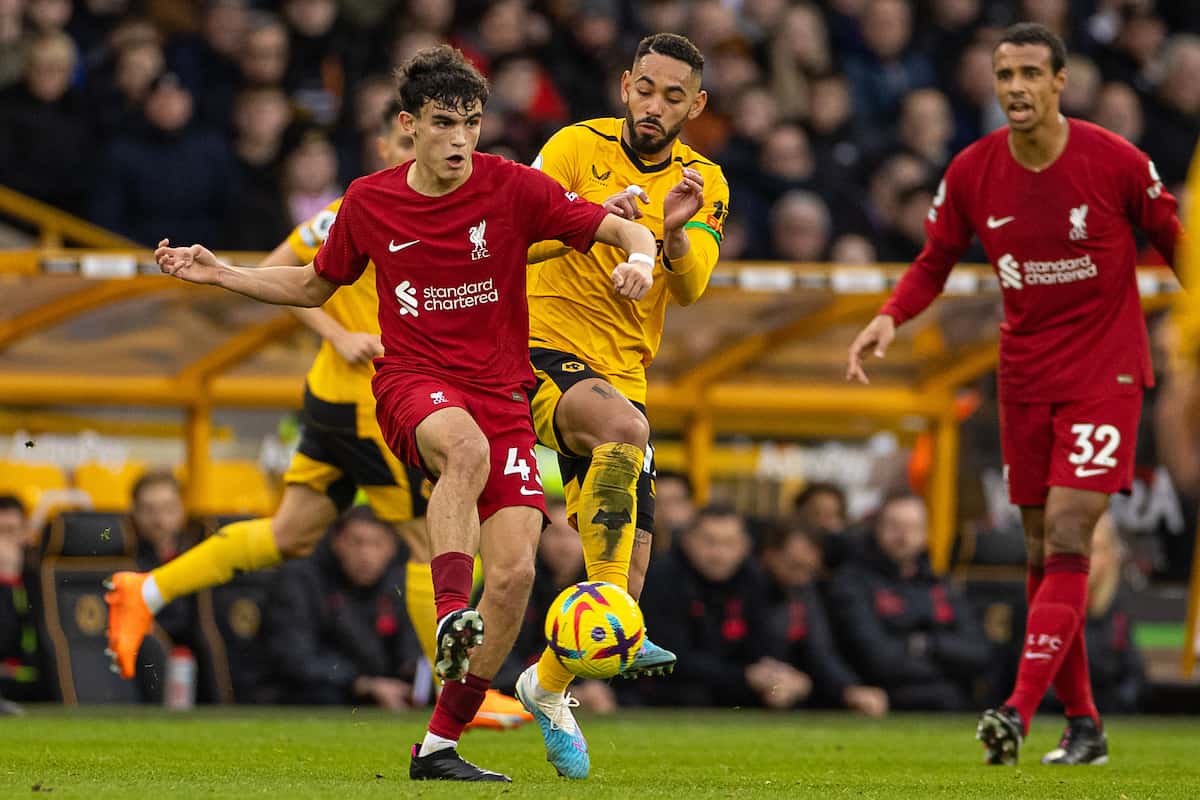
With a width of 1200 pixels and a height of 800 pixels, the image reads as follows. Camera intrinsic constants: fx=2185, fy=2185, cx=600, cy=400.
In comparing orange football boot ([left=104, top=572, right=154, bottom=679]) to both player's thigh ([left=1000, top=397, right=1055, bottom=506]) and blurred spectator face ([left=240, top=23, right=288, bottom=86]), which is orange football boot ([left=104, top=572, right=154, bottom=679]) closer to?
player's thigh ([left=1000, top=397, right=1055, bottom=506])

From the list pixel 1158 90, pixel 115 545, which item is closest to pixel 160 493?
pixel 115 545

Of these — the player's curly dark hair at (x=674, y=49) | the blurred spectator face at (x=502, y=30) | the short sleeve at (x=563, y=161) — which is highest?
the blurred spectator face at (x=502, y=30)

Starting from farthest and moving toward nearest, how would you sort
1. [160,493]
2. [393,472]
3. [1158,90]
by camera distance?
1. [1158,90]
2. [160,493]
3. [393,472]

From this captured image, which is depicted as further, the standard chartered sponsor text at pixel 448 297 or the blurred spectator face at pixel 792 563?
the blurred spectator face at pixel 792 563

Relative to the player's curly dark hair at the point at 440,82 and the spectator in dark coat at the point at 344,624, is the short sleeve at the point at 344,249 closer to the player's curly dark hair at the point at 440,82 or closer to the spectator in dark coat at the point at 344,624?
the player's curly dark hair at the point at 440,82

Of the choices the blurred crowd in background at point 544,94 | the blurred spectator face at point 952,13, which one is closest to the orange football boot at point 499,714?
the blurred crowd in background at point 544,94

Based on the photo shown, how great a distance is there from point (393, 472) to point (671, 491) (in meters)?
3.81

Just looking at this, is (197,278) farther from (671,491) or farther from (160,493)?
(671,491)

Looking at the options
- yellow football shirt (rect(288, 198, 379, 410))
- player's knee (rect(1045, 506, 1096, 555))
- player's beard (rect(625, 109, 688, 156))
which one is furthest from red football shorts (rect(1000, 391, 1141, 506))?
yellow football shirt (rect(288, 198, 379, 410))

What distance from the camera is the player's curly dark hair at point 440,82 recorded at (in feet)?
23.0

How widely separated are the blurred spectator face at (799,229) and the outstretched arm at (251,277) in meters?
8.06

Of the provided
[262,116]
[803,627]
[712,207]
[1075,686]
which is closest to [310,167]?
[262,116]

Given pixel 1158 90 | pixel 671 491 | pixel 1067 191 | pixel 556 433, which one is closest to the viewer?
pixel 556 433

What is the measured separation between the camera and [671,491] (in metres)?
13.1
